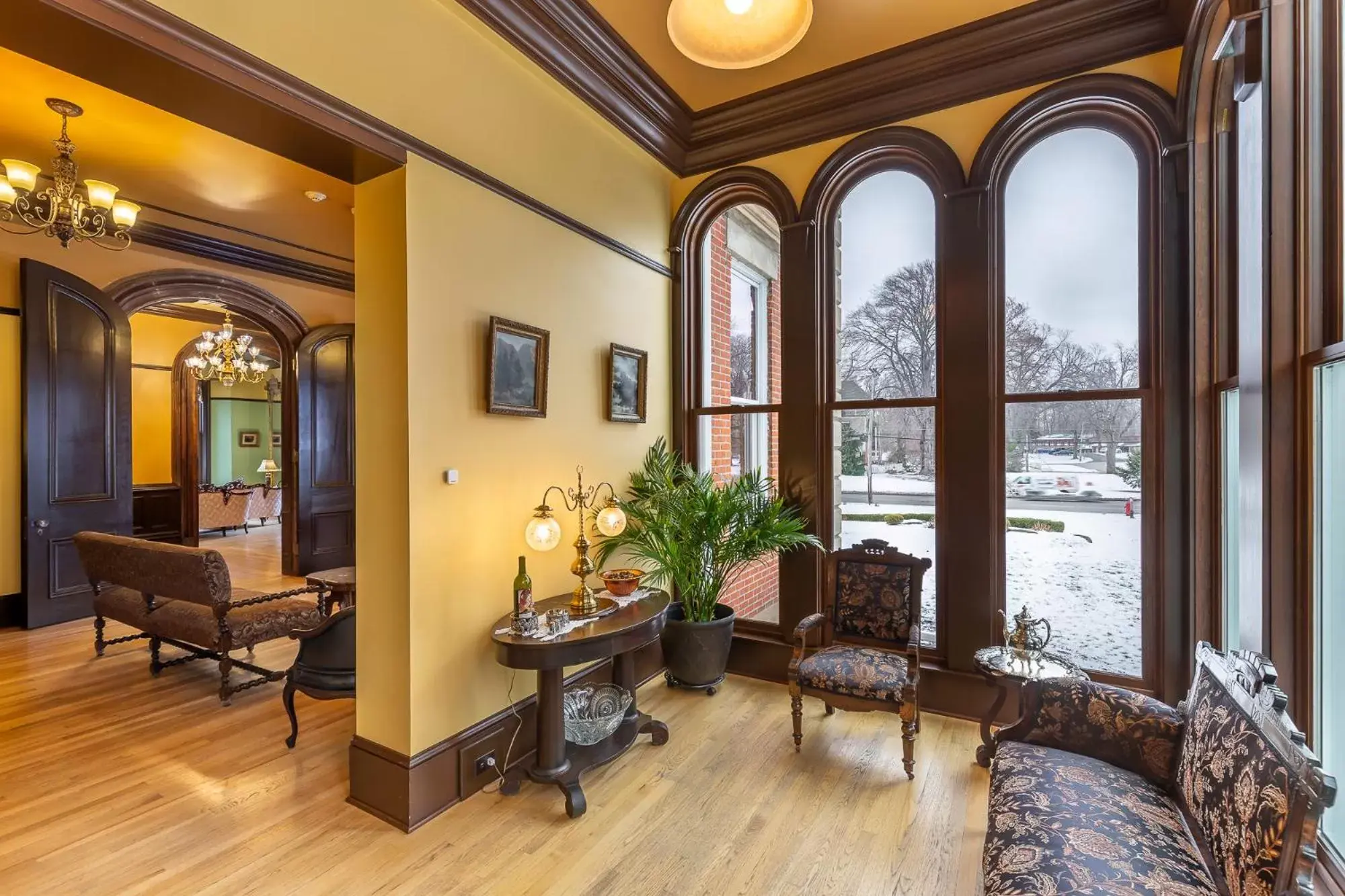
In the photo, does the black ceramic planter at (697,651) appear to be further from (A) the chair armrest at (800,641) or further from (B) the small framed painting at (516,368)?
(B) the small framed painting at (516,368)

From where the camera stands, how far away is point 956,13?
329cm

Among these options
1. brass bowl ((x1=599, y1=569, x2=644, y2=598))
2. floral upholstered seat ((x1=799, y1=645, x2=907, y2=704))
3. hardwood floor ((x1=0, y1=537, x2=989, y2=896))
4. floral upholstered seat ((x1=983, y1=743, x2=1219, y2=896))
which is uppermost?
brass bowl ((x1=599, y1=569, x2=644, y2=598))

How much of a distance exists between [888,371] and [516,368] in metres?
2.41

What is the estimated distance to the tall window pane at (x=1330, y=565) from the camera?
1740 mm

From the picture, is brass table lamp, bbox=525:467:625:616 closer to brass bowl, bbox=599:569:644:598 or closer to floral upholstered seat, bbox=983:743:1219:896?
brass bowl, bbox=599:569:644:598

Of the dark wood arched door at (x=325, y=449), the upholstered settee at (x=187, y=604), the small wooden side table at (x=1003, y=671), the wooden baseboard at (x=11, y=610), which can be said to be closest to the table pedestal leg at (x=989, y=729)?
the small wooden side table at (x=1003, y=671)

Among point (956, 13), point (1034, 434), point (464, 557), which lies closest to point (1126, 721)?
point (1034, 434)

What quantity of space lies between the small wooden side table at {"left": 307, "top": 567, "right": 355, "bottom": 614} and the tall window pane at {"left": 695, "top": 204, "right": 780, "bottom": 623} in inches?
105

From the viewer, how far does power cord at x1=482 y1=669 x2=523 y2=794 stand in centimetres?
287

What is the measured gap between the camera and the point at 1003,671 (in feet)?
9.36

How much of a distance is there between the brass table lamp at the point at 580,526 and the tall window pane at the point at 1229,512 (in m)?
2.91

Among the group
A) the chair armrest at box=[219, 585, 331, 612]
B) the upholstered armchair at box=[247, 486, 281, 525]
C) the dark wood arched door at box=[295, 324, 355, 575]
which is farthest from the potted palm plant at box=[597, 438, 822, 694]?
the upholstered armchair at box=[247, 486, 281, 525]

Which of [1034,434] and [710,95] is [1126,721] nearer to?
[1034,434]

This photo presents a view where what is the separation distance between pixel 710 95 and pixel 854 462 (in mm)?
2687
